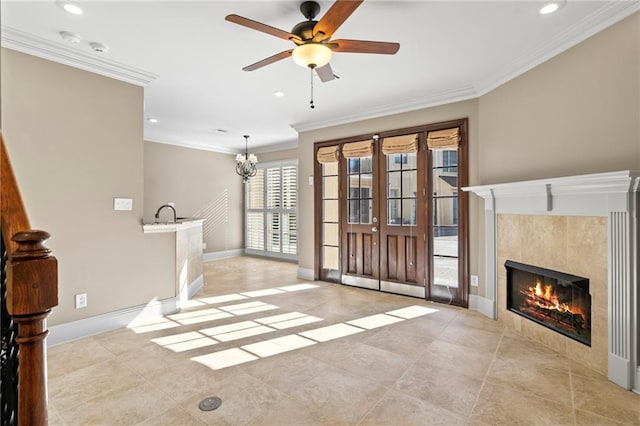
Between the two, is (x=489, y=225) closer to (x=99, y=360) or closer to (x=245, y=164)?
(x=99, y=360)

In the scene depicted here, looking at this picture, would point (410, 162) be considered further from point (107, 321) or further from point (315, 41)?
point (107, 321)

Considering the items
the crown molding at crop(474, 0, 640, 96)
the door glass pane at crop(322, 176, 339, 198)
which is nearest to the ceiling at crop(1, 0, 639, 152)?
the crown molding at crop(474, 0, 640, 96)

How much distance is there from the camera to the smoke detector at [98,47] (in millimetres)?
2885

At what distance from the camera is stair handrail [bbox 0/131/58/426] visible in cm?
87

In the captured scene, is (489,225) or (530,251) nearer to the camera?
(530,251)

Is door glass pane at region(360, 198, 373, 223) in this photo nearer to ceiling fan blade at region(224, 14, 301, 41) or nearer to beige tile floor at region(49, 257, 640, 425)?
beige tile floor at region(49, 257, 640, 425)

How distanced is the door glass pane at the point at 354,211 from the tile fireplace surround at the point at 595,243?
6.77 ft

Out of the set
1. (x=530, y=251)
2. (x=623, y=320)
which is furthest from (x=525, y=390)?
(x=530, y=251)

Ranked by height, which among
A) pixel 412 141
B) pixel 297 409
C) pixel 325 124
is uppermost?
pixel 325 124

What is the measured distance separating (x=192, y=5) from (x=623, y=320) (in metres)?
3.90

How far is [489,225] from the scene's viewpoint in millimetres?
3727

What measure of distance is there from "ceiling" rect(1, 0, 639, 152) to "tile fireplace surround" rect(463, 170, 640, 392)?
4.19ft

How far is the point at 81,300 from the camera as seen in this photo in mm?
3143

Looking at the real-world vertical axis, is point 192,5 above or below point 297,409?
above
